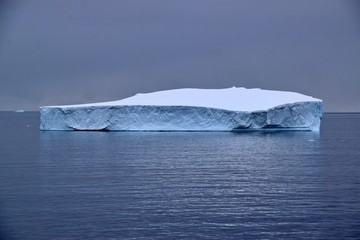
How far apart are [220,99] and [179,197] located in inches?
908

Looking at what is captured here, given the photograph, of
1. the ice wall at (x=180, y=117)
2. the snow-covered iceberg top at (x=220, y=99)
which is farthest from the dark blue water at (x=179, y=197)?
the snow-covered iceberg top at (x=220, y=99)

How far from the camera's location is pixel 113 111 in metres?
32.9

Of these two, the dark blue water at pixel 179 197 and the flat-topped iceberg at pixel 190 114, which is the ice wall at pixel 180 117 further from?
the dark blue water at pixel 179 197

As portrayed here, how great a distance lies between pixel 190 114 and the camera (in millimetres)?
32281

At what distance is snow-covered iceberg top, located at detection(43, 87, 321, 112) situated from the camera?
33000 mm

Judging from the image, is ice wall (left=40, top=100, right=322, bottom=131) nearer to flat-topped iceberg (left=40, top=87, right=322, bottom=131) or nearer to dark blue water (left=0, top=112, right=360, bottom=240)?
flat-topped iceberg (left=40, top=87, right=322, bottom=131)

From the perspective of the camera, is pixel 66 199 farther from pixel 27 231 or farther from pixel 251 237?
pixel 251 237

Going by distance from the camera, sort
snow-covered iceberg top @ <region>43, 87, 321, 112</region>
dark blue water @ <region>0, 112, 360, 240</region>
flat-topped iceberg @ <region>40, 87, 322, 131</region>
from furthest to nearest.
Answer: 1. snow-covered iceberg top @ <region>43, 87, 321, 112</region>
2. flat-topped iceberg @ <region>40, 87, 322, 131</region>
3. dark blue water @ <region>0, 112, 360, 240</region>

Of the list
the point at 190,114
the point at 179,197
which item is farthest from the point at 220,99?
the point at 179,197

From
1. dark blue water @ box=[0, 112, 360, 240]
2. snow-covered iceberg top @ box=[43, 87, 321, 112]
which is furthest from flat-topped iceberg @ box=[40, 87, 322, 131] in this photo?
dark blue water @ box=[0, 112, 360, 240]

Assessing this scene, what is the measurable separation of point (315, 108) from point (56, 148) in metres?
14.6

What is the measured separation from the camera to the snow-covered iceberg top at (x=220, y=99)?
33000 mm

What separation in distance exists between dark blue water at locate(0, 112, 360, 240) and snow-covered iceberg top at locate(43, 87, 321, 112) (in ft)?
34.1

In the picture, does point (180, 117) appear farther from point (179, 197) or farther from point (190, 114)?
point (179, 197)
